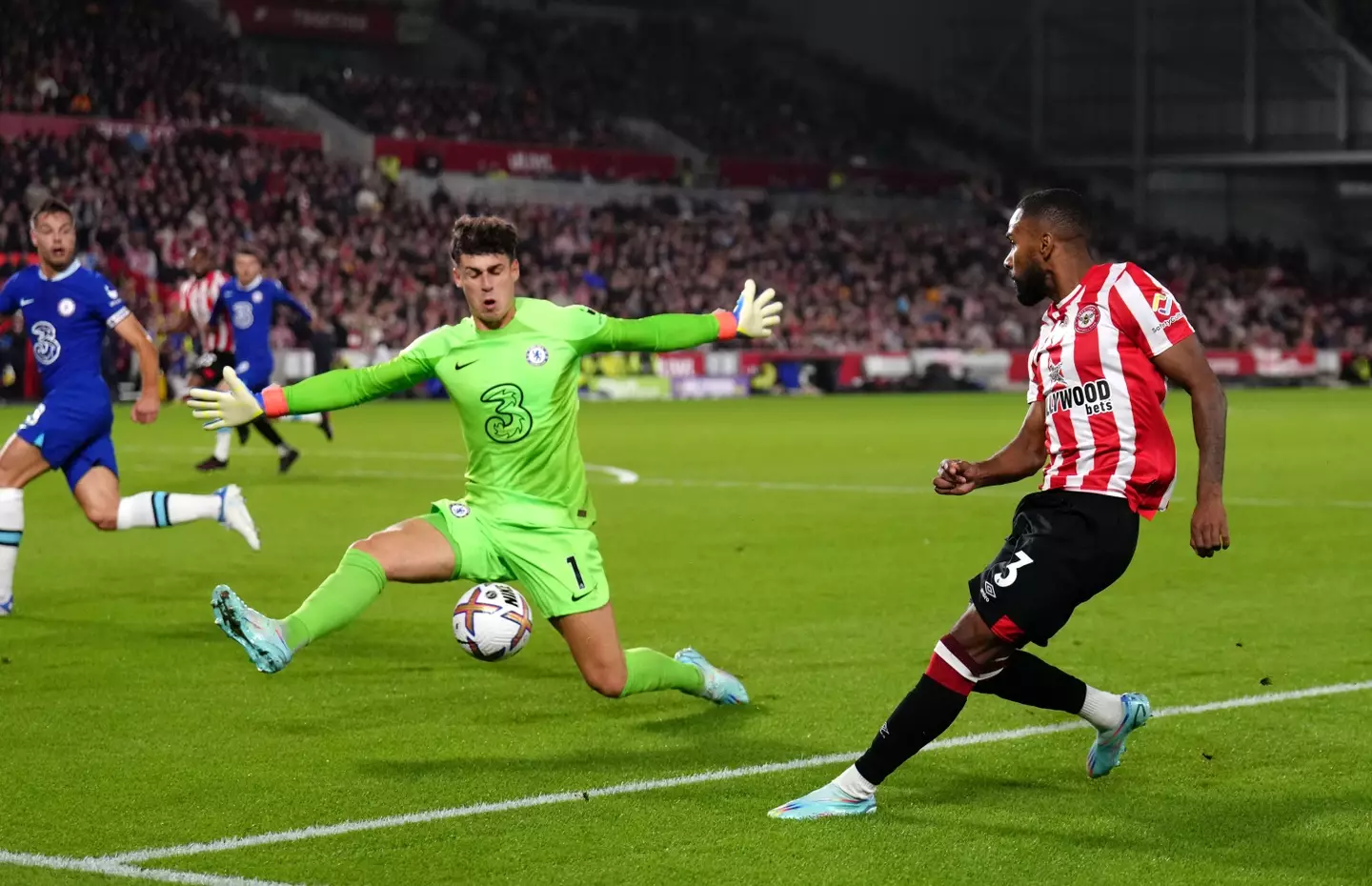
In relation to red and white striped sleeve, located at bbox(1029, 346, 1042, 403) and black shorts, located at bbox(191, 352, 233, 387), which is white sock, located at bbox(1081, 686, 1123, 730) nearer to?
red and white striped sleeve, located at bbox(1029, 346, 1042, 403)

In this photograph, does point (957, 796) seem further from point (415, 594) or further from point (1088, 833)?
point (415, 594)

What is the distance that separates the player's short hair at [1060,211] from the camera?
20.5 feet

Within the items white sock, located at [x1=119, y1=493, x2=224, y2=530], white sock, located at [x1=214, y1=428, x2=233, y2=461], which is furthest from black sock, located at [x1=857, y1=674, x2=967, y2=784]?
white sock, located at [x1=214, y1=428, x2=233, y2=461]

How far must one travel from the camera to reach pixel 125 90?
136 ft

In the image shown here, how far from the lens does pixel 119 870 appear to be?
17.7 feet

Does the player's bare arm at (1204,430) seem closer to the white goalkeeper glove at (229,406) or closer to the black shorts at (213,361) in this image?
the white goalkeeper glove at (229,406)

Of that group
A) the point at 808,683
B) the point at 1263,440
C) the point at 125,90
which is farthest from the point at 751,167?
the point at 808,683

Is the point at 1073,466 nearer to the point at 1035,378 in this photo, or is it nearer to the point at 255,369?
the point at 1035,378

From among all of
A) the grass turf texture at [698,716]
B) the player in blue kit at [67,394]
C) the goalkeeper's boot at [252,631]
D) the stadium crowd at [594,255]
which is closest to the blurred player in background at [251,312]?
the grass turf texture at [698,716]

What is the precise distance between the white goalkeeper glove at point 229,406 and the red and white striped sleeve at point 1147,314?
3.01m

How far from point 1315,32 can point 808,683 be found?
5486cm

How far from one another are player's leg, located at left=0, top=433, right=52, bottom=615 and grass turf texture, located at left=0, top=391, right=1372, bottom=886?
1.07 feet

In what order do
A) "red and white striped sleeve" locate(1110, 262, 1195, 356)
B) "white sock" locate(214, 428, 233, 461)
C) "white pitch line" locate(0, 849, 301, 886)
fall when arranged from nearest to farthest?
"white pitch line" locate(0, 849, 301, 886) → "red and white striped sleeve" locate(1110, 262, 1195, 356) → "white sock" locate(214, 428, 233, 461)

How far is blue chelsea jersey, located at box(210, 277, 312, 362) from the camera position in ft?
64.2
